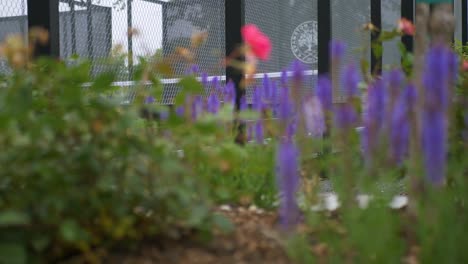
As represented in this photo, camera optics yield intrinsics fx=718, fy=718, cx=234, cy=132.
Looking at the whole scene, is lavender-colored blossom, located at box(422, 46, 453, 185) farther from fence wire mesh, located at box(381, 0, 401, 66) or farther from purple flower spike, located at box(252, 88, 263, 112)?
fence wire mesh, located at box(381, 0, 401, 66)

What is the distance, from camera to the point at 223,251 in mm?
1425

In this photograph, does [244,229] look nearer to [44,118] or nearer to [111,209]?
[111,209]

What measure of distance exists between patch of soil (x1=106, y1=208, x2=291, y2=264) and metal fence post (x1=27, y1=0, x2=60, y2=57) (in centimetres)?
163

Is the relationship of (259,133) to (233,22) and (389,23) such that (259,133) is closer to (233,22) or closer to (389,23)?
(233,22)

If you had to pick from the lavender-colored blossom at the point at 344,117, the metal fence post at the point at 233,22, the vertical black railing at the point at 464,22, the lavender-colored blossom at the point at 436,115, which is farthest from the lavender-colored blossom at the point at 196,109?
the vertical black railing at the point at 464,22

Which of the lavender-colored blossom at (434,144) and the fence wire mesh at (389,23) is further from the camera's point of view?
the fence wire mesh at (389,23)

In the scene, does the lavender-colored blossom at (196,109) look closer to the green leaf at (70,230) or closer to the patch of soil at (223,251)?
the patch of soil at (223,251)

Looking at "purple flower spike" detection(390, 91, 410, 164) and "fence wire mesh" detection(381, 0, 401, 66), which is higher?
"fence wire mesh" detection(381, 0, 401, 66)

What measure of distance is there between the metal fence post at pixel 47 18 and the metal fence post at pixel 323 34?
7.57ft

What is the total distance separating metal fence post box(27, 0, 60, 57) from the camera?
113 inches

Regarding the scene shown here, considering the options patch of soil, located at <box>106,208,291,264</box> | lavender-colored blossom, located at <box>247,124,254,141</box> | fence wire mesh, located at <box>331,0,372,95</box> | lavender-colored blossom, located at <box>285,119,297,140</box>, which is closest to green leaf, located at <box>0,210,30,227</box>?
patch of soil, located at <box>106,208,291,264</box>

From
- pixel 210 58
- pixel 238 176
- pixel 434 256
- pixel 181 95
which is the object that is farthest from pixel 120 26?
pixel 434 256

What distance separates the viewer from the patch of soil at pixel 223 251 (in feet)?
4.50

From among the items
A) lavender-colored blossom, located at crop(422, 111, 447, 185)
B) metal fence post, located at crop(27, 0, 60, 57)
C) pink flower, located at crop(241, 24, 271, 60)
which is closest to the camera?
lavender-colored blossom, located at crop(422, 111, 447, 185)
